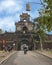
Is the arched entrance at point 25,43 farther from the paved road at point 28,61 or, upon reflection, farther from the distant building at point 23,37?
the paved road at point 28,61

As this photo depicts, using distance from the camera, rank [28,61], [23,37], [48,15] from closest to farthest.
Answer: [28,61] → [48,15] → [23,37]

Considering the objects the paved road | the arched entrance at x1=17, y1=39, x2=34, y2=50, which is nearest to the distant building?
the arched entrance at x1=17, y1=39, x2=34, y2=50

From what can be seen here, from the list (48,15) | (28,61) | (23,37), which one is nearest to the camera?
(28,61)

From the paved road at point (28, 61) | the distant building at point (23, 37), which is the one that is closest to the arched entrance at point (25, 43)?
the distant building at point (23, 37)

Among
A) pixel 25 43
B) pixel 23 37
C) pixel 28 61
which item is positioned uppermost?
pixel 23 37

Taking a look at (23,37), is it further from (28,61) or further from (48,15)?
(28,61)

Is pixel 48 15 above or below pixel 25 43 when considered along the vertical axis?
above

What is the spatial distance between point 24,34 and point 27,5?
3636 inches

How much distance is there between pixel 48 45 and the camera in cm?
11775

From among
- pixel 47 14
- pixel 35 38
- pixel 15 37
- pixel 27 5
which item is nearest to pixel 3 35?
pixel 15 37

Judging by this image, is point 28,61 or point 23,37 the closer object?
point 28,61

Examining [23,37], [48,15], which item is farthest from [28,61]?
[23,37]

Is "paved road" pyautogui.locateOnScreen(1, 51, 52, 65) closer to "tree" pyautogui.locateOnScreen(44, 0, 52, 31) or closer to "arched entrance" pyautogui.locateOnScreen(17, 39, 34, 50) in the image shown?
"tree" pyautogui.locateOnScreen(44, 0, 52, 31)

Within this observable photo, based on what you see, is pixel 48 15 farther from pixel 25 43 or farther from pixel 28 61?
pixel 25 43
